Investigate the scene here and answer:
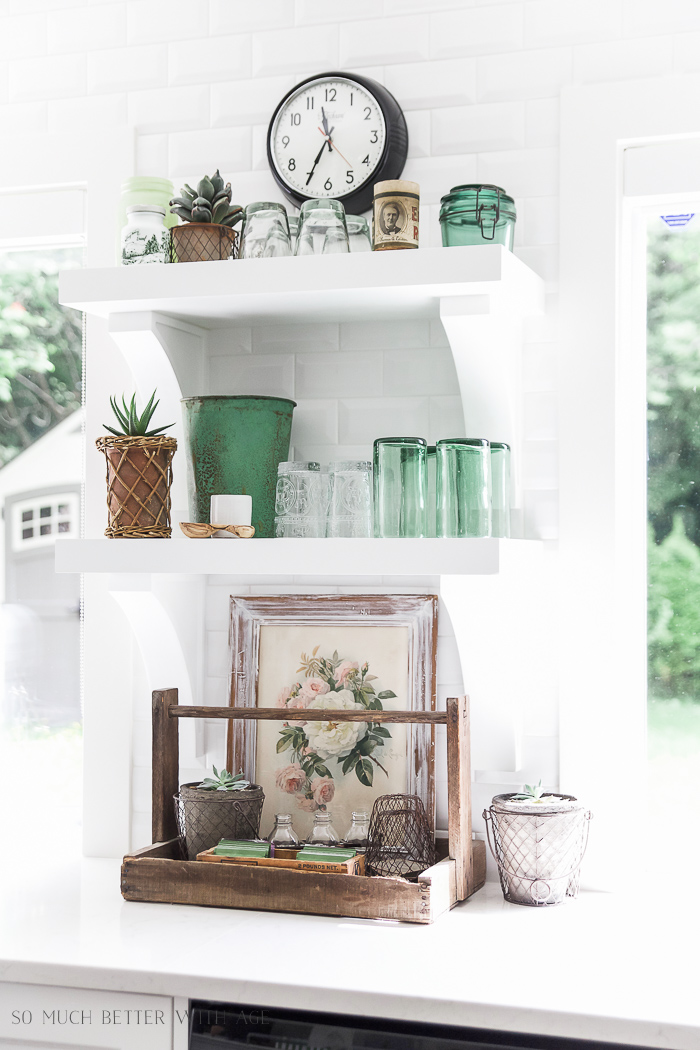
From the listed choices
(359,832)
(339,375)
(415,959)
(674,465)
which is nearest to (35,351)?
(339,375)

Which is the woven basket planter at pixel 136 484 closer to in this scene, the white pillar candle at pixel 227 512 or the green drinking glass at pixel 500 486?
the white pillar candle at pixel 227 512

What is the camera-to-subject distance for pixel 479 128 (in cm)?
174

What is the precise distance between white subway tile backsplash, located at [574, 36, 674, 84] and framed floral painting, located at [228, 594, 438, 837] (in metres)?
0.86

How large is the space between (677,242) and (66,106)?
43.5 inches

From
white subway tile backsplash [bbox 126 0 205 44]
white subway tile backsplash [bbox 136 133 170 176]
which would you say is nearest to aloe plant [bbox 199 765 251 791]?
white subway tile backsplash [bbox 136 133 170 176]

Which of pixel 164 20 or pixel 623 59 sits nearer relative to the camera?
pixel 623 59

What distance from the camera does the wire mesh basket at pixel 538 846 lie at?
1.55m

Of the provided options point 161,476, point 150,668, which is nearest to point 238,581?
point 150,668

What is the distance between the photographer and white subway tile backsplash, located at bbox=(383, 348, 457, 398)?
176 cm

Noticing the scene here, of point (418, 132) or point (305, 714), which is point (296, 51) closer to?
point (418, 132)

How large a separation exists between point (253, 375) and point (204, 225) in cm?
32

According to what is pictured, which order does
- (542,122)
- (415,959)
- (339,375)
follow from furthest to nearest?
(339,375) → (542,122) → (415,959)

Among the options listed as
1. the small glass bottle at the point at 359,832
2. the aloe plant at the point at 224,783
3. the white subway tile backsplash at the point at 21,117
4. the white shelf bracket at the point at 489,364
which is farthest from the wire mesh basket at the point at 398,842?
the white subway tile backsplash at the point at 21,117

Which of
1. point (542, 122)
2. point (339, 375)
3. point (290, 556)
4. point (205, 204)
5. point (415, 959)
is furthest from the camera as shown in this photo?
point (339, 375)
